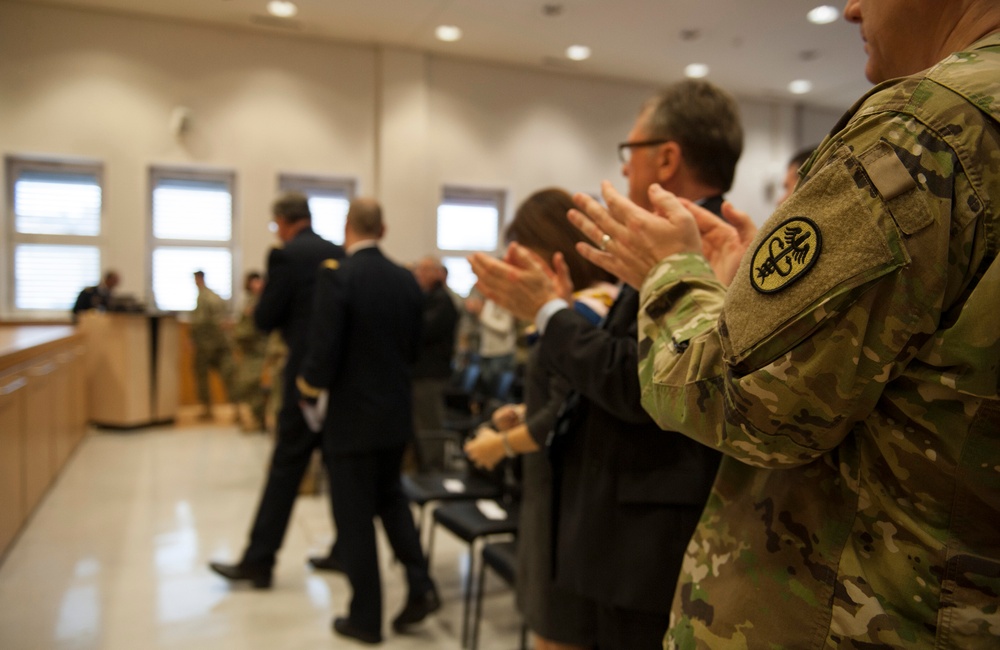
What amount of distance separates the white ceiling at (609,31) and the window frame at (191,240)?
2.87 meters

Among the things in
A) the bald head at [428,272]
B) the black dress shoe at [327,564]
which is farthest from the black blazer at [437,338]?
the black dress shoe at [327,564]

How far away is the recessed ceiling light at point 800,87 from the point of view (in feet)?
25.7

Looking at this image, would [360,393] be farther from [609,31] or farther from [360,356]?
[609,31]

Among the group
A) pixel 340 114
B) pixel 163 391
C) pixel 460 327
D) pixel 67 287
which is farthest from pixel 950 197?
pixel 340 114

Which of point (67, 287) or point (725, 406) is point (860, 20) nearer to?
point (725, 406)

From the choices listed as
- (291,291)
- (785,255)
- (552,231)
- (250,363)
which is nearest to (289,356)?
(291,291)

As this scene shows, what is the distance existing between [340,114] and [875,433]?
8.23 meters

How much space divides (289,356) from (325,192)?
568 centimetres

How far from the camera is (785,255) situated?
0.62 m

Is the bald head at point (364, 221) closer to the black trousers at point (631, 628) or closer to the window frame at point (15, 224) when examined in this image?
the window frame at point (15, 224)

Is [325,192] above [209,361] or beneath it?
above

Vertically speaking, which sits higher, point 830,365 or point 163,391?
point 830,365

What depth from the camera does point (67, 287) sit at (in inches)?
143

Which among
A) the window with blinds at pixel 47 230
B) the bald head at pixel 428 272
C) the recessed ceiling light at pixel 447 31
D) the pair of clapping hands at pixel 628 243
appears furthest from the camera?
the bald head at pixel 428 272
